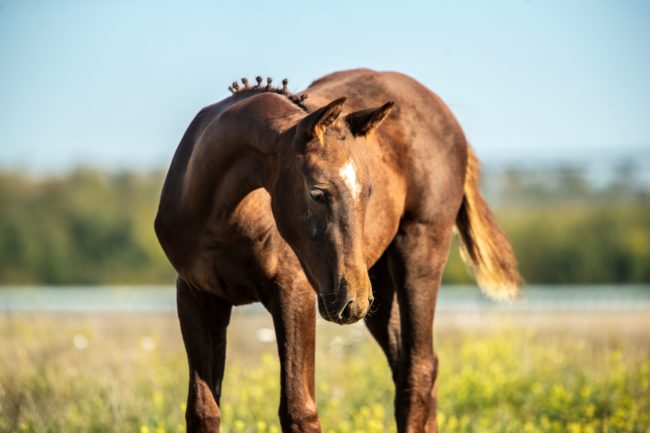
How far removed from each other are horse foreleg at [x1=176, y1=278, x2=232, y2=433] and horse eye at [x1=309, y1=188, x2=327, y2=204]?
1073 mm

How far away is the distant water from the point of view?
15930 mm

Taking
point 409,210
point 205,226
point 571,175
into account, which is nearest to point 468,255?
point 409,210

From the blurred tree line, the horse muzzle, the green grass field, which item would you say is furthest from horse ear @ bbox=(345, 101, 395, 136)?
the blurred tree line

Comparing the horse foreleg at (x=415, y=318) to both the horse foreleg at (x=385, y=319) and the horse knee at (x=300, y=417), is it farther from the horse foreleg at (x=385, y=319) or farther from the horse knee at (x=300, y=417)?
the horse knee at (x=300, y=417)

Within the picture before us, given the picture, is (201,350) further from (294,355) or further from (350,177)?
(350,177)

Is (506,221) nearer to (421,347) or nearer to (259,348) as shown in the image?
(259,348)

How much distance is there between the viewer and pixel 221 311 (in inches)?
192

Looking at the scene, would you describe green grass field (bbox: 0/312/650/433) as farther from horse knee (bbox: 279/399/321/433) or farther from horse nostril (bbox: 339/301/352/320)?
horse nostril (bbox: 339/301/352/320)

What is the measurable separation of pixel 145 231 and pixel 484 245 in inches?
695

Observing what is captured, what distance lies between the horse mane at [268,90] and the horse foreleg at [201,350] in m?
0.99

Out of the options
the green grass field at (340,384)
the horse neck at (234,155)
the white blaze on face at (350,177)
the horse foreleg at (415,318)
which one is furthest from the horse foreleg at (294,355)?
the horse foreleg at (415,318)

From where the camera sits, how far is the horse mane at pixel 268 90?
4492 millimetres

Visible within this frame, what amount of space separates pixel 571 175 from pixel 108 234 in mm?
11896

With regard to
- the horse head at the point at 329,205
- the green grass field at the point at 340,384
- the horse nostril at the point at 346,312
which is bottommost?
the green grass field at the point at 340,384
